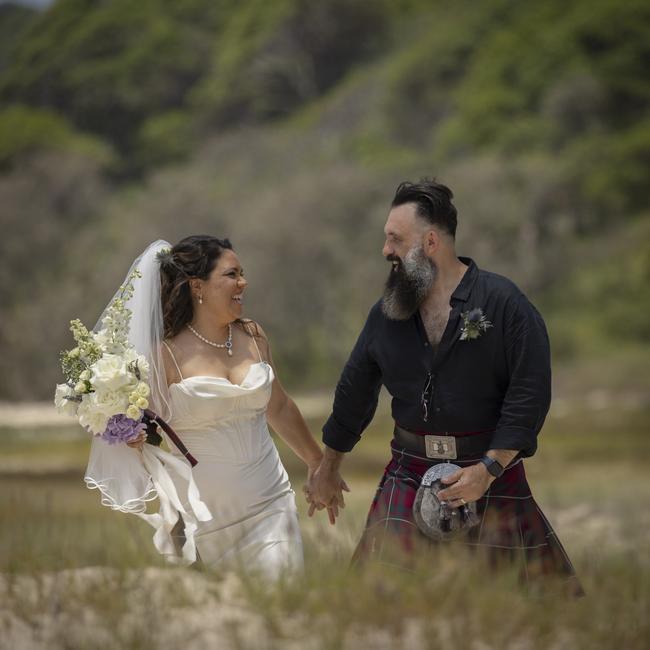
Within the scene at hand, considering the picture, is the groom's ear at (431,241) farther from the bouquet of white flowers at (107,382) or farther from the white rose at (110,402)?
the white rose at (110,402)

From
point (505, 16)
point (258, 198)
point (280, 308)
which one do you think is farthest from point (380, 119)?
point (280, 308)

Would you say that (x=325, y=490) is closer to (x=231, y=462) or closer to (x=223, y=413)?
(x=231, y=462)

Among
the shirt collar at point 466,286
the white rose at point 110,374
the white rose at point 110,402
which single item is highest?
the shirt collar at point 466,286

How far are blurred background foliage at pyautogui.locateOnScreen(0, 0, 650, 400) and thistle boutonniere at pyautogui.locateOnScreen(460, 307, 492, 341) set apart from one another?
127 ft

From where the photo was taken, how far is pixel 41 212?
188 feet

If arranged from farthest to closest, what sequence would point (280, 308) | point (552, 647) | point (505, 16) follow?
point (505, 16) → point (280, 308) → point (552, 647)

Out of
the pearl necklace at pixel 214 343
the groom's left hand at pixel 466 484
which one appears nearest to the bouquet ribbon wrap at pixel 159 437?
the pearl necklace at pixel 214 343

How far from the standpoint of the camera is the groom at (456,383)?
17.0 ft

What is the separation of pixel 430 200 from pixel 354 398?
3.63 feet

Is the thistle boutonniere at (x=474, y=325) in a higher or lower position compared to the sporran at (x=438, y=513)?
higher

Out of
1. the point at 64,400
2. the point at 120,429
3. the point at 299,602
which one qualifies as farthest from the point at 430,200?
the point at 299,602

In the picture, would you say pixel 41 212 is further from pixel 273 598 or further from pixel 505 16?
pixel 273 598

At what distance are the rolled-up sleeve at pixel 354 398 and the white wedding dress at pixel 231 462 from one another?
48cm

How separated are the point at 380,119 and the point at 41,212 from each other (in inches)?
877
